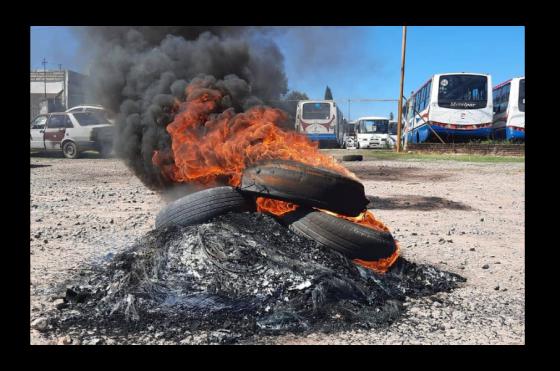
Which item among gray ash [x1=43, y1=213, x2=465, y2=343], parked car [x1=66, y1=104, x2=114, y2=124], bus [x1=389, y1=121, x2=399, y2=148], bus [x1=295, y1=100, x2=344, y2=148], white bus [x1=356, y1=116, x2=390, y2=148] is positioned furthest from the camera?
bus [x1=389, y1=121, x2=399, y2=148]

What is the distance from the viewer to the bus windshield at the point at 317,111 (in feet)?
85.0

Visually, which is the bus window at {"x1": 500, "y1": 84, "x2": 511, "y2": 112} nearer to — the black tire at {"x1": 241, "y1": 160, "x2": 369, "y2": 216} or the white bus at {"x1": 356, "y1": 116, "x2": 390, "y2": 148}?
the white bus at {"x1": 356, "y1": 116, "x2": 390, "y2": 148}

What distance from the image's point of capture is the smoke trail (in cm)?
680

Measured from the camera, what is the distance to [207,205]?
4793 millimetres

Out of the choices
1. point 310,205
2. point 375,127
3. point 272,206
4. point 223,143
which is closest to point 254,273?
point 310,205

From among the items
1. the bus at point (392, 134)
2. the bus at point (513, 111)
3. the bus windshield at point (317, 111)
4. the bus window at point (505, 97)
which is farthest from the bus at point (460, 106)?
the bus at point (392, 134)

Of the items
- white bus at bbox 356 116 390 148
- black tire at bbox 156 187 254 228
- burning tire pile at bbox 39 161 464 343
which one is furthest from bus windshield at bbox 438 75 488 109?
black tire at bbox 156 187 254 228

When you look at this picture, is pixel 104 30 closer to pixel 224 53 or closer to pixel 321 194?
pixel 224 53

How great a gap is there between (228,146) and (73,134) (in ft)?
54.1

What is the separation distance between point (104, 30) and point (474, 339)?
735 centimetres

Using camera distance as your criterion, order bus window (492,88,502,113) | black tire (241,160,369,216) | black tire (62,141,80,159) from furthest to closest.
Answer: bus window (492,88,502,113) < black tire (62,141,80,159) < black tire (241,160,369,216)

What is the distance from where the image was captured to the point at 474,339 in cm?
349

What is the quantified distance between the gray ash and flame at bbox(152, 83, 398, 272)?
0.47 meters

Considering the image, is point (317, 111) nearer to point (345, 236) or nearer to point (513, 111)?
point (513, 111)
